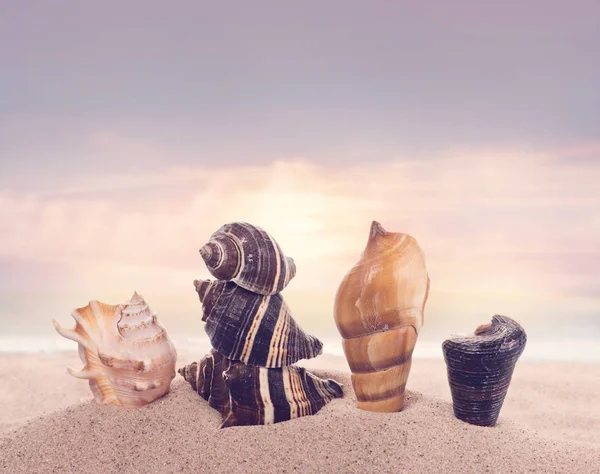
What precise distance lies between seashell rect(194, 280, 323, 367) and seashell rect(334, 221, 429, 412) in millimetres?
325

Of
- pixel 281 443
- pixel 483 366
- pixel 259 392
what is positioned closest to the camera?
pixel 281 443

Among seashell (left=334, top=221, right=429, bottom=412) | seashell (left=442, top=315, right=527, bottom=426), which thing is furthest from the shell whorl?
seashell (left=442, top=315, right=527, bottom=426)

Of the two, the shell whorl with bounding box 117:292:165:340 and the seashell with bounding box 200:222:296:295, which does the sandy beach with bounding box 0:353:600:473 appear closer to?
the shell whorl with bounding box 117:292:165:340

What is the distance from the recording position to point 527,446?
10.7 feet

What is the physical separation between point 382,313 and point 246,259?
894 mm

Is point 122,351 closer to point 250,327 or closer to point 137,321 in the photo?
point 137,321

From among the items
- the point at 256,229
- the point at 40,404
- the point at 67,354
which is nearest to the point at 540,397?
the point at 256,229

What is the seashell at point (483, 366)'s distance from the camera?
3.28m

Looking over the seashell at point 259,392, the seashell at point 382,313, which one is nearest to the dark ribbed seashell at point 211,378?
the seashell at point 259,392

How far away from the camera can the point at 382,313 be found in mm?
3350

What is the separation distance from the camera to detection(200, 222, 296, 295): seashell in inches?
137

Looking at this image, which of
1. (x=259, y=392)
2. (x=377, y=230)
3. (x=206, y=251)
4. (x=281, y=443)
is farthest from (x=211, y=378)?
(x=377, y=230)

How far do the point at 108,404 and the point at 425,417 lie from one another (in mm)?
2004

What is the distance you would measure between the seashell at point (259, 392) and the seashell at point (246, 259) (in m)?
0.52
